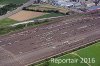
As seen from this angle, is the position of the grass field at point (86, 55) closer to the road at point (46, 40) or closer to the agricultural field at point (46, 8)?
the road at point (46, 40)

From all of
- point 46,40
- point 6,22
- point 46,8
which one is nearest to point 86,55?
point 46,40

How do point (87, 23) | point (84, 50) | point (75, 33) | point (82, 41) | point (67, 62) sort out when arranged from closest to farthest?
1. point (67, 62)
2. point (84, 50)
3. point (82, 41)
4. point (75, 33)
5. point (87, 23)

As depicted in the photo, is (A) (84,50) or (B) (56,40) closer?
(A) (84,50)

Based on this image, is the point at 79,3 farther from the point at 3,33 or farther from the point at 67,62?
the point at 67,62

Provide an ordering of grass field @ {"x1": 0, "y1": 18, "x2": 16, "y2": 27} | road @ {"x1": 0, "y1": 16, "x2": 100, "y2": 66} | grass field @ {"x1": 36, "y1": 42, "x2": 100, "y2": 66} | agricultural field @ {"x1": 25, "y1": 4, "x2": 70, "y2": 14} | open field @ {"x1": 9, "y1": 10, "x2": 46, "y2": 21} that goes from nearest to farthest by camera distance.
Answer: grass field @ {"x1": 36, "y1": 42, "x2": 100, "y2": 66} → road @ {"x1": 0, "y1": 16, "x2": 100, "y2": 66} → grass field @ {"x1": 0, "y1": 18, "x2": 16, "y2": 27} → open field @ {"x1": 9, "y1": 10, "x2": 46, "y2": 21} → agricultural field @ {"x1": 25, "y1": 4, "x2": 70, "y2": 14}

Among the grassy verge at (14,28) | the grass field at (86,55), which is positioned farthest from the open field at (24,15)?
the grass field at (86,55)

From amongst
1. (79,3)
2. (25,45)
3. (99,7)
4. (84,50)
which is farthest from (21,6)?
(84,50)

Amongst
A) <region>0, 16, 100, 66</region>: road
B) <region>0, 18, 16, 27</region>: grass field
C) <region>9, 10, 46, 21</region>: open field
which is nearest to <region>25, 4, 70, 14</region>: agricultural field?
<region>9, 10, 46, 21</region>: open field

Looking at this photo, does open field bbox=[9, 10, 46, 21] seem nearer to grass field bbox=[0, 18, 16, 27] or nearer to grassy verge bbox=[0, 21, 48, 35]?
grass field bbox=[0, 18, 16, 27]
